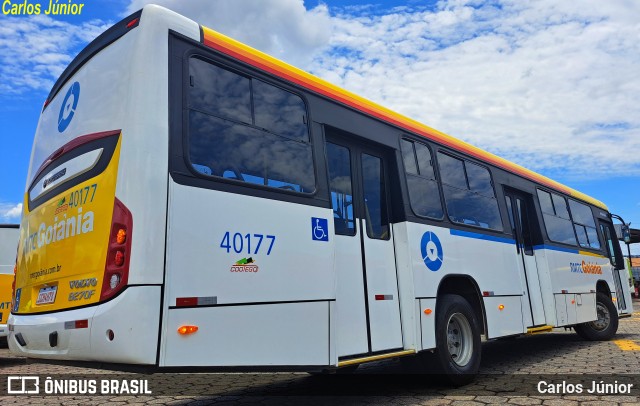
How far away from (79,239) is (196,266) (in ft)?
3.16

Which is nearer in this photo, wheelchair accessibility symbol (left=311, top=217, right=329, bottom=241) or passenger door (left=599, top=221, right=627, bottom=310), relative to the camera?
wheelchair accessibility symbol (left=311, top=217, right=329, bottom=241)

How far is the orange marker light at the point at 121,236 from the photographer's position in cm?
328

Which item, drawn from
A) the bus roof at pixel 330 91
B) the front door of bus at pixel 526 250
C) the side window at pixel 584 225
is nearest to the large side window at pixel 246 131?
the bus roof at pixel 330 91

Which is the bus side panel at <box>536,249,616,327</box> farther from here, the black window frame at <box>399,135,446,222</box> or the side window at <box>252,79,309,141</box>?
the side window at <box>252,79,309,141</box>

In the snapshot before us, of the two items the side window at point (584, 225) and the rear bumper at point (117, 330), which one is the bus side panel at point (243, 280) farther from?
the side window at point (584, 225)

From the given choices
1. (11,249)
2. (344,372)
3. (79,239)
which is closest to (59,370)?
(11,249)

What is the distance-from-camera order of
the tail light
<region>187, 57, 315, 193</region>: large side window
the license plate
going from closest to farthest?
the tail light, <region>187, 57, 315, 193</region>: large side window, the license plate

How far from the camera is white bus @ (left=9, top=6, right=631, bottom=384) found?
3326 millimetres

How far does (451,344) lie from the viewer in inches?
232

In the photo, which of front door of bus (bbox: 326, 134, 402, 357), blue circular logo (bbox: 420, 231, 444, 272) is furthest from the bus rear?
blue circular logo (bbox: 420, 231, 444, 272)

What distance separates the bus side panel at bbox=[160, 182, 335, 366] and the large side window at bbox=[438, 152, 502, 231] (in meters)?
2.68

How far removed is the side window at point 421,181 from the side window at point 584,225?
5.37m

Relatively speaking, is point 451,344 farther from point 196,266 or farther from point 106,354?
point 106,354

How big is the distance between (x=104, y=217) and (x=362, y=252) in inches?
96.6
